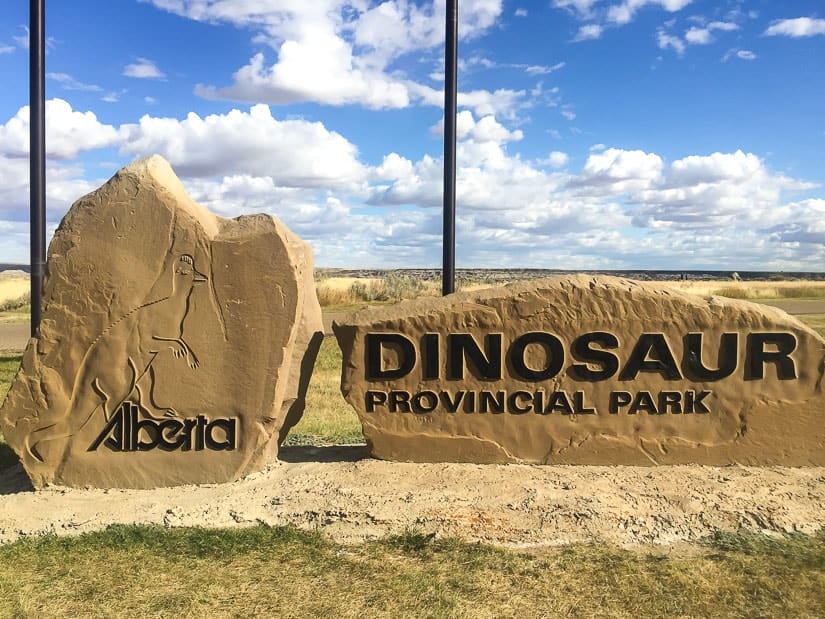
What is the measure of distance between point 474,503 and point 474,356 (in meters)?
1.34

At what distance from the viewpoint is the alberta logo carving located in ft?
19.5

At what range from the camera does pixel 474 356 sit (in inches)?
243

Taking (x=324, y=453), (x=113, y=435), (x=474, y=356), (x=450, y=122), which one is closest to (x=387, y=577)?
(x=474, y=356)

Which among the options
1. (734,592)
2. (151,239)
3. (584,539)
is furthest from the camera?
(151,239)

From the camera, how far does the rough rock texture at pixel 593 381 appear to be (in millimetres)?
6074

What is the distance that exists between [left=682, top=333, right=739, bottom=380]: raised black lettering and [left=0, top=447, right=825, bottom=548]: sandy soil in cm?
78

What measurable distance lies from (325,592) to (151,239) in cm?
321

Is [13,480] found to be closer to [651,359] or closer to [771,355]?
[651,359]

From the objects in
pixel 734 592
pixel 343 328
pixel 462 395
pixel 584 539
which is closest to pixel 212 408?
pixel 343 328

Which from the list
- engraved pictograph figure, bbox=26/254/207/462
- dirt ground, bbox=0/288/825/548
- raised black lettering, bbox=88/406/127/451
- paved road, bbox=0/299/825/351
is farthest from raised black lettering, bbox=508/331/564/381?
paved road, bbox=0/299/825/351

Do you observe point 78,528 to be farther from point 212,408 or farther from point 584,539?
point 584,539

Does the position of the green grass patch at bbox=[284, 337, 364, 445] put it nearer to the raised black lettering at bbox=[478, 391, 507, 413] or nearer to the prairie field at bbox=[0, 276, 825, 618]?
the raised black lettering at bbox=[478, 391, 507, 413]

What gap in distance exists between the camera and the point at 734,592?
13.5 feet

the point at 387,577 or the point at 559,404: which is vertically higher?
the point at 559,404
